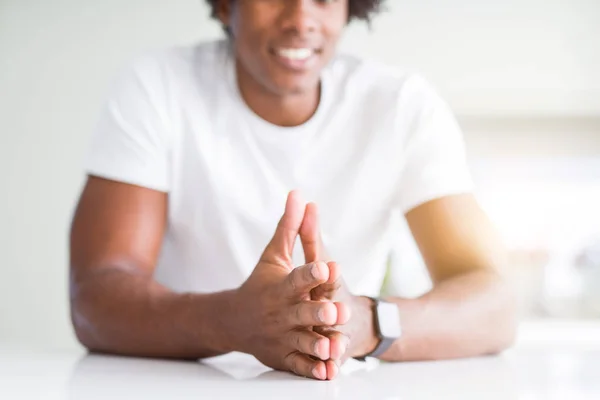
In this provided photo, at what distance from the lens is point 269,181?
4.82 ft

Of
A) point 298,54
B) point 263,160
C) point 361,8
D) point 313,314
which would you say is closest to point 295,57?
point 298,54

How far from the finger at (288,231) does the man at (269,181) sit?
0.22 meters

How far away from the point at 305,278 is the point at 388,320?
9.6 inches

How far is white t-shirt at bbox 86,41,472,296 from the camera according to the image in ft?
4.66

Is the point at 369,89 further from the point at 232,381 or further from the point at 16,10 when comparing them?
the point at 16,10

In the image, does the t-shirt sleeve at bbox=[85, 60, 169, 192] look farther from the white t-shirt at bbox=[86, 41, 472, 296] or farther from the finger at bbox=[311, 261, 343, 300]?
the finger at bbox=[311, 261, 343, 300]

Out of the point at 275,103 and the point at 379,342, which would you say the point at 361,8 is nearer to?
the point at 275,103

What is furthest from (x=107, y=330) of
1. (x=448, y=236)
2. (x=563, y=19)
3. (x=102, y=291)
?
(x=563, y=19)

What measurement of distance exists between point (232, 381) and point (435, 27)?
3223mm

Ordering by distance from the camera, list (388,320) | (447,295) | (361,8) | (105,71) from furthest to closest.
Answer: (105,71) → (361,8) → (447,295) → (388,320)

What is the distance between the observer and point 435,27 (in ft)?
12.7

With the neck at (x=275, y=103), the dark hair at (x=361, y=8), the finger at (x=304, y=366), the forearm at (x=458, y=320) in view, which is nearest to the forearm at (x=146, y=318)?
the finger at (x=304, y=366)

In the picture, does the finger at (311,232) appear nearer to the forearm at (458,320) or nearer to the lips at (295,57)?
the forearm at (458,320)

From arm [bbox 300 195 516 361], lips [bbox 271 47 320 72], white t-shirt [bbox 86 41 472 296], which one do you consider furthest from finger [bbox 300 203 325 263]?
lips [bbox 271 47 320 72]
